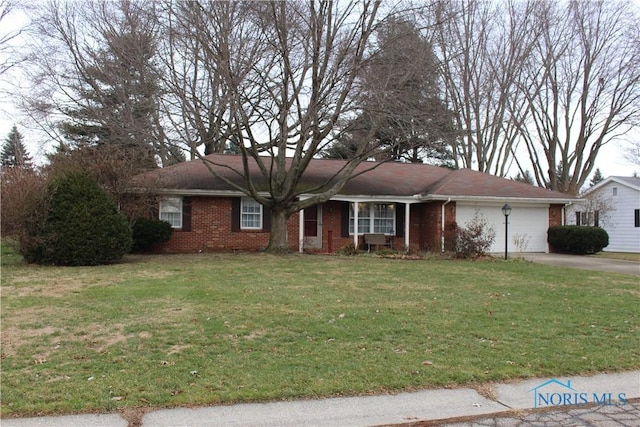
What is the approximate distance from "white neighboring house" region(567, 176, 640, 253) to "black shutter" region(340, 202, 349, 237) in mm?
16222

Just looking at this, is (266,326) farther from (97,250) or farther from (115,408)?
(97,250)

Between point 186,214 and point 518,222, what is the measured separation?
13.9 metres

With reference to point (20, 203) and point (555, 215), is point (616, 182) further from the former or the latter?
point (20, 203)

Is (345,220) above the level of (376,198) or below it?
below

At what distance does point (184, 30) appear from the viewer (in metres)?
14.2

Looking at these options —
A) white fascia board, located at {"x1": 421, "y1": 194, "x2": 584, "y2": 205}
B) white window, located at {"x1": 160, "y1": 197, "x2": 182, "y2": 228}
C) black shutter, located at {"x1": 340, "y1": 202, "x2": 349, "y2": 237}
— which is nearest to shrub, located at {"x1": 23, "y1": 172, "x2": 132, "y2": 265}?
white window, located at {"x1": 160, "y1": 197, "x2": 182, "y2": 228}

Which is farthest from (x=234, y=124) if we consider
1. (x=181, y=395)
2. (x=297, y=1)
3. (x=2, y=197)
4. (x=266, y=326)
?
(x=181, y=395)

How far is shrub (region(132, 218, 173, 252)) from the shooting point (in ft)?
58.1

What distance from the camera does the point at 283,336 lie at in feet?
19.5

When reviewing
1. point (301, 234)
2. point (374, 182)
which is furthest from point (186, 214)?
point (374, 182)

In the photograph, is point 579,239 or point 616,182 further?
point 616,182

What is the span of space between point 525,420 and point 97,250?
1266 cm

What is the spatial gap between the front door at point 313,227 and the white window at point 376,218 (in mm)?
1305

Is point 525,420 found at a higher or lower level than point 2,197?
lower
